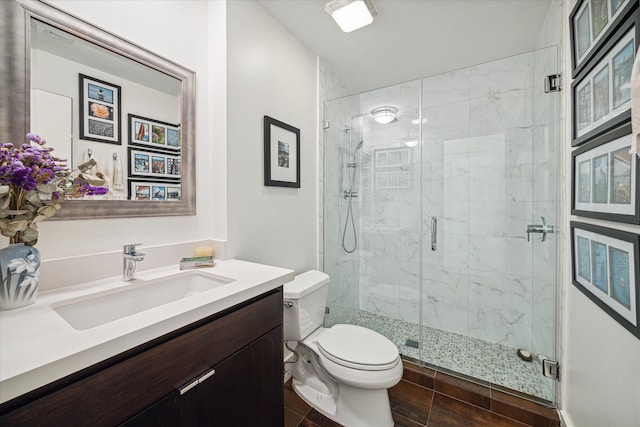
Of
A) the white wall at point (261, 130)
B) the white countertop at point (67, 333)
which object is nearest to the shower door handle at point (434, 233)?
the white wall at point (261, 130)

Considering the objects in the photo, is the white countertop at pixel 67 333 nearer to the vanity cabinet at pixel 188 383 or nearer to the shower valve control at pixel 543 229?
the vanity cabinet at pixel 188 383

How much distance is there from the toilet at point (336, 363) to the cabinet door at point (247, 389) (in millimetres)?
414

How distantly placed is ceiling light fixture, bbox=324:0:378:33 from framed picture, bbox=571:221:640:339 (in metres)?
1.58

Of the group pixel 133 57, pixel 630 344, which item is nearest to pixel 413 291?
pixel 630 344

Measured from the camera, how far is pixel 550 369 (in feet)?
5.08

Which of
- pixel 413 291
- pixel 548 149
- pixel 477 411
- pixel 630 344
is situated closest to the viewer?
pixel 630 344

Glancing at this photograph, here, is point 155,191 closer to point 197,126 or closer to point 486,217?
point 197,126

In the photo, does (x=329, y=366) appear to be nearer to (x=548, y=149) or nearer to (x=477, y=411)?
(x=477, y=411)

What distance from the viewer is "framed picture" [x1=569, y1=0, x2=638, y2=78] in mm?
887

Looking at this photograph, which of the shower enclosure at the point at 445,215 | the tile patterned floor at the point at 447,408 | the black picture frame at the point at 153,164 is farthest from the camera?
the shower enclosure at the point at 445,215

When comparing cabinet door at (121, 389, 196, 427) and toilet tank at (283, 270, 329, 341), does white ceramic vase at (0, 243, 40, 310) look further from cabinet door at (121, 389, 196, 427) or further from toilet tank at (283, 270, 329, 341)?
toilet tank at (283, 270, 329, 341)

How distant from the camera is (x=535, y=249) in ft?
6.40

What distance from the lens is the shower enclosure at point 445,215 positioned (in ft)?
6.75

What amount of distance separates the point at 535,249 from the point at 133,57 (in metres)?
2.71
